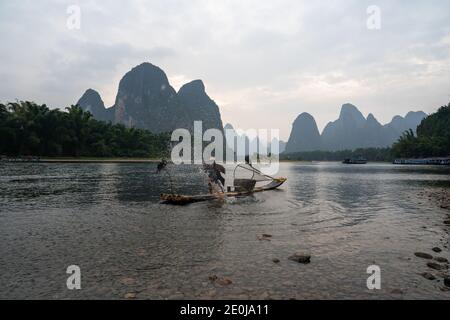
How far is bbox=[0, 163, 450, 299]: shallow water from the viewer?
25.1ft

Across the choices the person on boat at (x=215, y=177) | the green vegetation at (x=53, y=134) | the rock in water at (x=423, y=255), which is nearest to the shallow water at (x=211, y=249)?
the rock in water at (x=423, y=255)

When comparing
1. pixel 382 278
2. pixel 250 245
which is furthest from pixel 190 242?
pixel 382 278

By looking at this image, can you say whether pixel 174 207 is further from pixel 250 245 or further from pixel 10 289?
pixel 10 289

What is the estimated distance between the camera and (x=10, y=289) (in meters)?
7.41

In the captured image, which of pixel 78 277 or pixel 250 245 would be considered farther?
pixel 250 245

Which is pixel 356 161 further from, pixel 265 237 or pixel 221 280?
pixel 221 280

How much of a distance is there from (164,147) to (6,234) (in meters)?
130

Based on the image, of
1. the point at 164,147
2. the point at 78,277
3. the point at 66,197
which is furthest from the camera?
the point at 164,147

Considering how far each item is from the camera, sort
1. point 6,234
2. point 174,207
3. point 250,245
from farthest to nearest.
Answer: point 174,207 → point 6,234 → point 250,245

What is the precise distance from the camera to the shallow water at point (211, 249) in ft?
25.1

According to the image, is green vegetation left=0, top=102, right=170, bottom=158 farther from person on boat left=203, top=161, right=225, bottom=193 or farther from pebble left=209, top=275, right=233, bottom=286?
pebble left=209, top=275, right=233, bottom=286

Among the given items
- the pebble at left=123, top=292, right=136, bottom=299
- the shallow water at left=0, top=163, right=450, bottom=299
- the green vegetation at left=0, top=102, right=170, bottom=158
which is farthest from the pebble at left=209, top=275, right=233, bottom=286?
the green vegetation at left=0, top=102, right=170, bottom=158

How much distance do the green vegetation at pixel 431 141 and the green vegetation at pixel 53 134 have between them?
127m
